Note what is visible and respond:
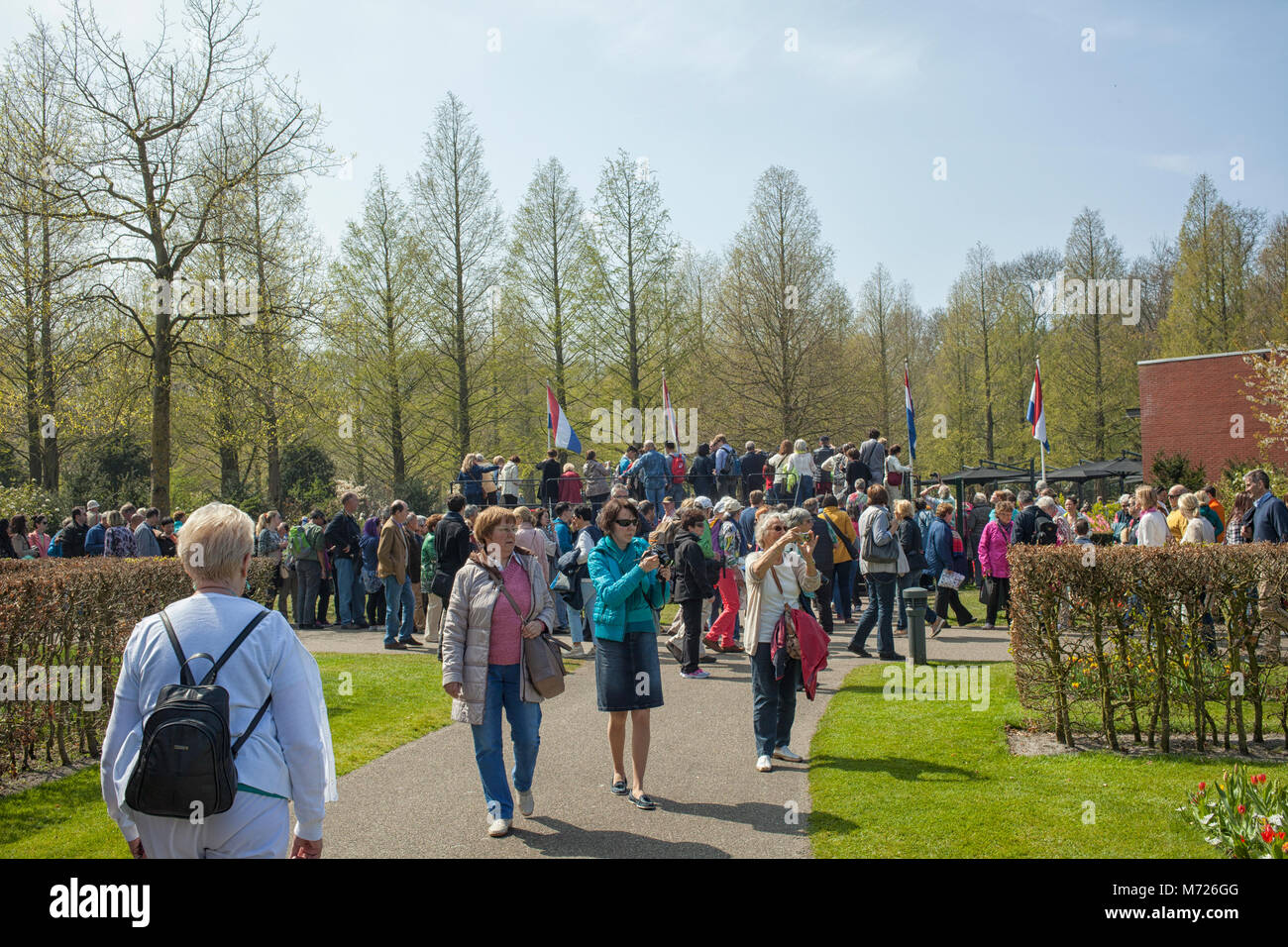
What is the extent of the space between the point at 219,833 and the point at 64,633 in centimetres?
553

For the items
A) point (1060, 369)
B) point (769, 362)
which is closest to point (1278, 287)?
point (1060, 369)

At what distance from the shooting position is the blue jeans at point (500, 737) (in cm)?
598

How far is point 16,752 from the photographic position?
7555mm

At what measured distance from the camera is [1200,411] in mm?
32625

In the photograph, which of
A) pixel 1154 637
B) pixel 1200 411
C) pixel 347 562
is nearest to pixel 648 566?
pixel 1154 637

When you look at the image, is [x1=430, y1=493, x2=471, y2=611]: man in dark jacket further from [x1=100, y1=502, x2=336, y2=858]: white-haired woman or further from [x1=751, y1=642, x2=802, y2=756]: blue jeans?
[x1=100, y1=502, x2=336, y2=858]: white-haired woman

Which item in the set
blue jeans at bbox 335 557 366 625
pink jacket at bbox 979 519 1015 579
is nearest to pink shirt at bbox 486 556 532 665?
pink jacket at bbox 979 519 1015 579

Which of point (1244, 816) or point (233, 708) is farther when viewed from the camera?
point (1244, 816)

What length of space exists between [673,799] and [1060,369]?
42287 mm

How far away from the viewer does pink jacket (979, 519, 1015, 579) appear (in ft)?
47.6

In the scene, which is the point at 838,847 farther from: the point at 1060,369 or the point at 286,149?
the point at 1060,369

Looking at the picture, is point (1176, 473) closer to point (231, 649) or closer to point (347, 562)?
point (347, 562)

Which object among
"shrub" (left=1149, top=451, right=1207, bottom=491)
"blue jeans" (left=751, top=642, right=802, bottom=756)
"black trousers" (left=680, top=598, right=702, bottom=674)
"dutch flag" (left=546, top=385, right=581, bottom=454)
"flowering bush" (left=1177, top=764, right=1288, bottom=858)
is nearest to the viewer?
"flowering bush" (left=1177, top=764, right=1288, bottom=858)

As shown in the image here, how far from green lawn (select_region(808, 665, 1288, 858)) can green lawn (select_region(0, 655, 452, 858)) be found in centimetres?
382
